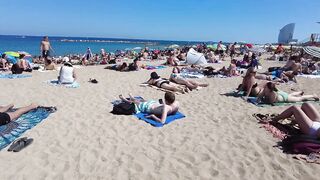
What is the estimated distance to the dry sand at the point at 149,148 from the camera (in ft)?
11.8

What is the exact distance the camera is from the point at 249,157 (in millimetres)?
4023

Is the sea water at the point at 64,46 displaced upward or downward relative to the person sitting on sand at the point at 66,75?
downward

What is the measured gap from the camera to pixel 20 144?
4.13 metres

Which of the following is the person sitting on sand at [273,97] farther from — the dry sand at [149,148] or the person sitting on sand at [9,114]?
the person sitting on sand at [9,114]

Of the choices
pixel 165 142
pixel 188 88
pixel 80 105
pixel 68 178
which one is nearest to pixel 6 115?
pixel 80 105

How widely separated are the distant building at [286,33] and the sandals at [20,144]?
53.7m

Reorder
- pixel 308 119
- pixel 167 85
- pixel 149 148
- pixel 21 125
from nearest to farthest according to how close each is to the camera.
A: 1. pixel 149 148
2. pixel 308 119
3. pixel 21 125
4. pixel 167 85

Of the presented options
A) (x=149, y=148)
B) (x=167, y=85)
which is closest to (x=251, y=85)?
(x=167, y=85)

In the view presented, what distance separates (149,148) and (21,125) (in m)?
2.41

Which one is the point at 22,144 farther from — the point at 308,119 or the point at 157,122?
the point at 308,119

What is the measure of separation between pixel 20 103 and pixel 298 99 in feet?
22.6

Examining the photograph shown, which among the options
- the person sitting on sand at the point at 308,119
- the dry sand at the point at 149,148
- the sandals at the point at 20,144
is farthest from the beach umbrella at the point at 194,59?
the sandals at the point at 20,144

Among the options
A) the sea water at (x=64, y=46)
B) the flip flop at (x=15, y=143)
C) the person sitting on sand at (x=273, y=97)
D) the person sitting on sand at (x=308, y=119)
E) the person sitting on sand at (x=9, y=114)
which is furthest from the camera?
the sea water at (x=64, y=46)

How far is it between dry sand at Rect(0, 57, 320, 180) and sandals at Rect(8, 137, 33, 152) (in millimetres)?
86
